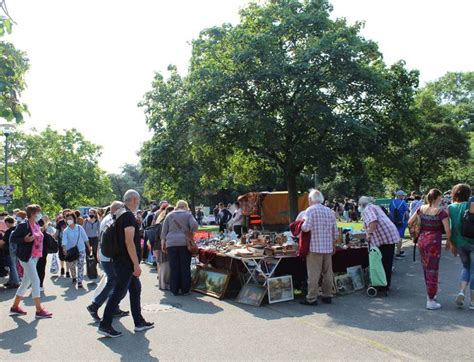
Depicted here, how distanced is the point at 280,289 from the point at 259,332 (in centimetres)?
194

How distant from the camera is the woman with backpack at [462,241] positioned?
698cm

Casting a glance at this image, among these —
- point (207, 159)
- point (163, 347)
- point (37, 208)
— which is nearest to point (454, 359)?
point (163, 347)

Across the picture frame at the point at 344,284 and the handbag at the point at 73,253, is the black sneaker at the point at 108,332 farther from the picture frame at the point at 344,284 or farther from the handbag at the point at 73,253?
the handbag at the point at 73,253

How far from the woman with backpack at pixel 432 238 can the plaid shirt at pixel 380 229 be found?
89 cm

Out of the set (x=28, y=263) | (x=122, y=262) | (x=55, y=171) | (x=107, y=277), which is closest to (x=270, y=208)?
(x=28, y=263)

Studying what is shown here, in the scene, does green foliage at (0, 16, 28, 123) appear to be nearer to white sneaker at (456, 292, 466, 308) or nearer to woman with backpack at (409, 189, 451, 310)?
woman with backpack at (409, 189, 451, 310)

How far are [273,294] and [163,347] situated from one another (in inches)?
109

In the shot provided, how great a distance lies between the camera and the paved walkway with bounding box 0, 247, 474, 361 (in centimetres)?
529

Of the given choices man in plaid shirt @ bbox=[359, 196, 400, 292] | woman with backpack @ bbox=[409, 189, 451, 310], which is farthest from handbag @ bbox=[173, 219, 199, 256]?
woman with backpack @ bbox=[409, 189, 451, 310]

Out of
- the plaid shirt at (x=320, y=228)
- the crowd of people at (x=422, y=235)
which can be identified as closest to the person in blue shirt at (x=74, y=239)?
the crowd of people at (x=422, y=235)

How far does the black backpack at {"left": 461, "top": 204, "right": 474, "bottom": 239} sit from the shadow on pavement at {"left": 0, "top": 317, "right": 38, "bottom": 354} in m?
6.16

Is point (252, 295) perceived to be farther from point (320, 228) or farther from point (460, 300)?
point (460, 300)

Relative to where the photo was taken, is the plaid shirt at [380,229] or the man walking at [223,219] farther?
the man walking at [223,219]

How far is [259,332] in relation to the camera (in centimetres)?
615
